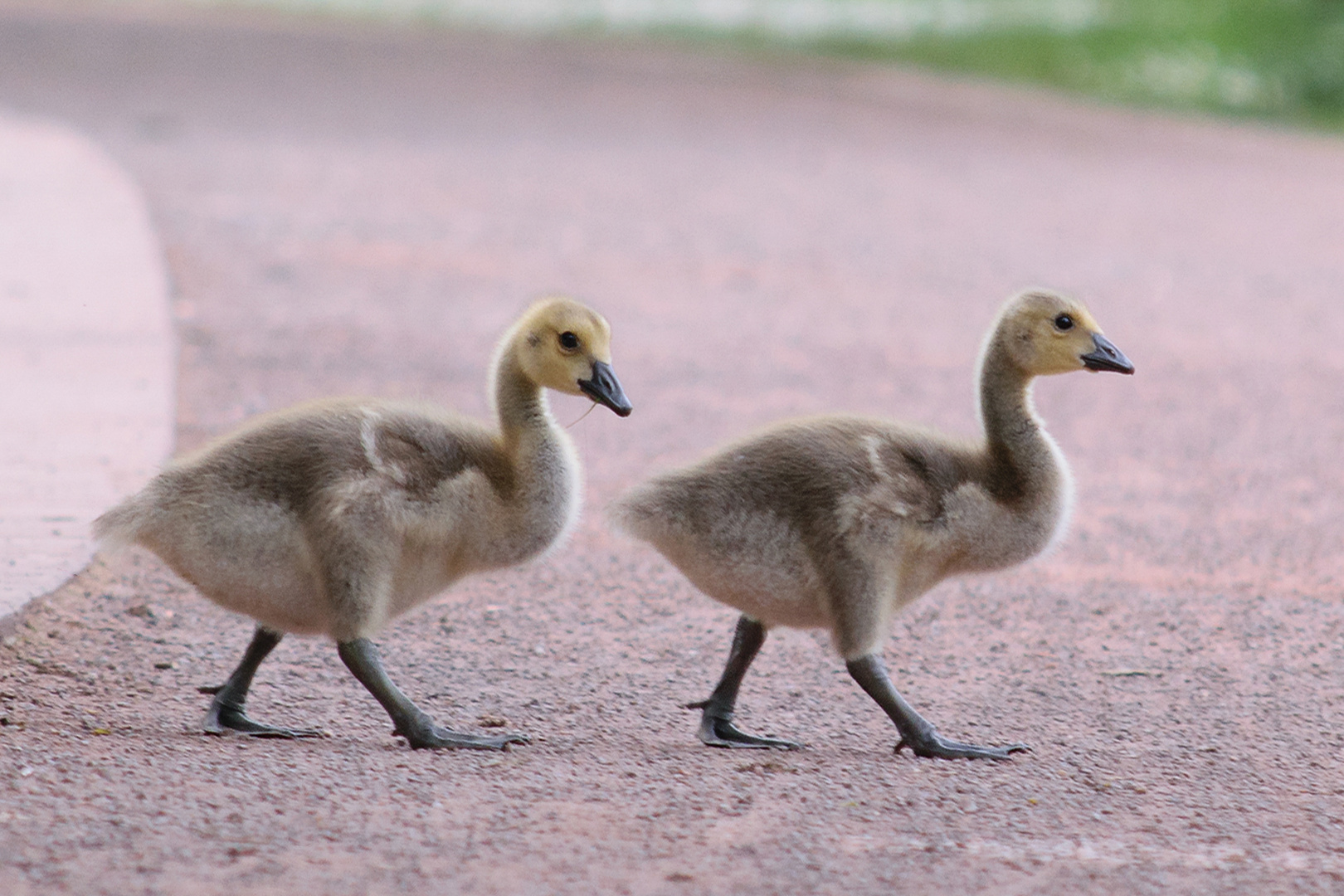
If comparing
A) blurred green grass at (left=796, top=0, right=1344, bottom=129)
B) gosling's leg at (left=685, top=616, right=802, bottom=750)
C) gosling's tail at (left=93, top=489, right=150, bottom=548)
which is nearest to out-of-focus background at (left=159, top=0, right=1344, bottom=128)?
blurred green grass at (left=796, top=0, right=1344, bottom=129)

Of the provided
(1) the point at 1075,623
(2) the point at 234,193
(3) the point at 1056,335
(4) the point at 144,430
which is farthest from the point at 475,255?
(3) the point at 1056,335

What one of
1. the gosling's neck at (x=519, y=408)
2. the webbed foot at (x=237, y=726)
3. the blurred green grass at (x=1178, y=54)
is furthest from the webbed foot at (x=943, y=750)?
the blurred green grass at (x=1178, y=54)

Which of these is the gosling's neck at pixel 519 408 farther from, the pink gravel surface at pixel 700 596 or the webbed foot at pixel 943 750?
the webbed foot at pixel 943 750

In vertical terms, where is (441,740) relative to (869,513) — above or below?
below

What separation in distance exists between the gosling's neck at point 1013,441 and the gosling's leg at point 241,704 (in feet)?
5.79

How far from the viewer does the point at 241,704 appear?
→ 14.8 feet

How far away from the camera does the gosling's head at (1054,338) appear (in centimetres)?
464

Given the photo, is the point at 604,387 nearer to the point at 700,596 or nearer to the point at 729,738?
the point at 729,738

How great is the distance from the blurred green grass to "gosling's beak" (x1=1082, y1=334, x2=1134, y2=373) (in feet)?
55.9

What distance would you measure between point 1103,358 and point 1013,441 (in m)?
0.31

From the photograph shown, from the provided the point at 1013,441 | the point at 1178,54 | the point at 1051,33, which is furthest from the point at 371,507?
the point at 1051,33

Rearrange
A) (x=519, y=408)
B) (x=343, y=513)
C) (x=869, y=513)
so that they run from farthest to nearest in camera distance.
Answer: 1. (x=519, y=408)
2. (x=869, y=513)
3. (x=343, y=513)

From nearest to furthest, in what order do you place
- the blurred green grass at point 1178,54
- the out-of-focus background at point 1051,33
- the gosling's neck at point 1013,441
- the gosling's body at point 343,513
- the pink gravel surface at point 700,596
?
the pink gravel surface at point 700,596 → the gosling's body at point 343,513 → the gosling's neck at point 1013,441 → the blurred green grass at point 1178,54 → the out-of-focus background at point 1051,33

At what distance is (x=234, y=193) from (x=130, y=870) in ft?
34.5
